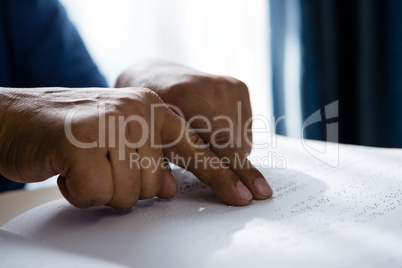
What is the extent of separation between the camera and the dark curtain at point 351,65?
1.29 meters

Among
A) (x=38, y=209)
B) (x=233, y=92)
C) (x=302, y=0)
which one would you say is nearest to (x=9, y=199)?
(x=38, y=209)

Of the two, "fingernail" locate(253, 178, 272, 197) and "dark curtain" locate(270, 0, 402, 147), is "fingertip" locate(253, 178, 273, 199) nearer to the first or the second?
"fingernail" locate(253, 178, 272, 197)

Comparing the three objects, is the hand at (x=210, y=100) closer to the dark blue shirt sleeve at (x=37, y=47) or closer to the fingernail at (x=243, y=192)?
the fingernail at (x=243, y=192)

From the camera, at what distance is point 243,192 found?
1.68ft

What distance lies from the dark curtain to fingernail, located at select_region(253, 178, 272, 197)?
0.94 meters

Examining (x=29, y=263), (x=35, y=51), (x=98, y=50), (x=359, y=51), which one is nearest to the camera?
(x=29, y=263)

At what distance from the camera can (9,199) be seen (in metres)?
0.65

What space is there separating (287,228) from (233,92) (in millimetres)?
326

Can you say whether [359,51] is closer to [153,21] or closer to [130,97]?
[153,21]

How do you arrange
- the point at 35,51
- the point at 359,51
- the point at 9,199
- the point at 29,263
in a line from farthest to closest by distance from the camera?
1. the point at 359,51
2. the point at 35,51
3. the point at 9,199
4. the point at 29,263

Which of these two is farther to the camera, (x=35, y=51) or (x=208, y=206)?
(x=35, y=51)

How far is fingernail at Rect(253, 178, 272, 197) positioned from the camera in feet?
1.70

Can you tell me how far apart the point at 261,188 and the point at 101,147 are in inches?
8.7

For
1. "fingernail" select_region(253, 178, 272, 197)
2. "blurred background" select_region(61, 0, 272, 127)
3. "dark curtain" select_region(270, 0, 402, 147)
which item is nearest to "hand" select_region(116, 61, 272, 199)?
"fingernail" select_region(253, 178, 272, 197)
